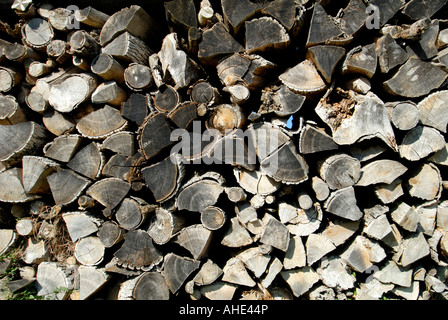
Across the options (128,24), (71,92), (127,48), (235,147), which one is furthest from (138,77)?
(235,147)

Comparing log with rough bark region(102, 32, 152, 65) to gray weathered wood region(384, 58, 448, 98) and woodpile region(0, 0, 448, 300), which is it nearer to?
woodpile region(0, 0, 448, 300)

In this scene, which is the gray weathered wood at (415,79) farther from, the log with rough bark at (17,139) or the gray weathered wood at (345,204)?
the log with rough bark at (17,139)

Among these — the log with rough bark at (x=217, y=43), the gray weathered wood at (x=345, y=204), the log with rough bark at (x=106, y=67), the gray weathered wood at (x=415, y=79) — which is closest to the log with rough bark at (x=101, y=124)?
the log with rough bark at (x=106, y=67)

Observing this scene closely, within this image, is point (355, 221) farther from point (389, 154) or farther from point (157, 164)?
point (157, 164)

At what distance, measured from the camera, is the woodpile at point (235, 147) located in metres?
2.14

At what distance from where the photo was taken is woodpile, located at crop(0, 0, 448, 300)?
2.14 metres

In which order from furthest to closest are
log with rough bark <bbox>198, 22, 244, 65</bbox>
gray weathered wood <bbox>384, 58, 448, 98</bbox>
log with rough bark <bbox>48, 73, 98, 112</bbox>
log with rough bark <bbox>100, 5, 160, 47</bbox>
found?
log with rough bark <bbox>48, 73, 98, 112</bbox> → log with rough bark <bbox>100, 5, 160, 47</bbox> → log with rough bark <bbox>198, 22, 244, 65</bbox> → gray weathered wood <bbox>384, 58, 448, 98</bbox>

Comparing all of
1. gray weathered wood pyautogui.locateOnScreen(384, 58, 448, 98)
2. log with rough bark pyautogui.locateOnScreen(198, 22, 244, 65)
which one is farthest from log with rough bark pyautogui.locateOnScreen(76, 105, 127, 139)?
gray weathered wood pyautogui.locateOnScreen(384, 58, 448, 98)

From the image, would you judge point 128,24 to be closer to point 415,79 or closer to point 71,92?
point 71,92

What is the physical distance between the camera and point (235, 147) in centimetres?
214

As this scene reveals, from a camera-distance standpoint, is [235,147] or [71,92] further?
[71,92]

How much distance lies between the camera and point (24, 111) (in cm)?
273

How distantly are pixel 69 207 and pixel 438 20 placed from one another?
354cm

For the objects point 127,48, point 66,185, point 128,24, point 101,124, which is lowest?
point 66,185
